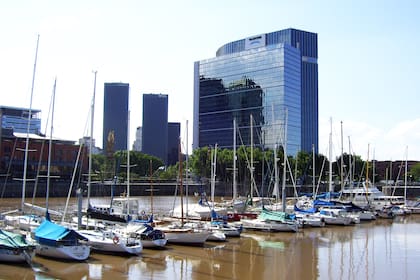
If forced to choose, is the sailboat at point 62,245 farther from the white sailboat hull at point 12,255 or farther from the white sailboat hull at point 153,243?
the white sailboat hull at point 153,243

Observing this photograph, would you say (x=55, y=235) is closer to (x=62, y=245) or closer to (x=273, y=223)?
(x=62, y=245)

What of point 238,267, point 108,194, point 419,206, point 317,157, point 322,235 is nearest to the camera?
point 238,267

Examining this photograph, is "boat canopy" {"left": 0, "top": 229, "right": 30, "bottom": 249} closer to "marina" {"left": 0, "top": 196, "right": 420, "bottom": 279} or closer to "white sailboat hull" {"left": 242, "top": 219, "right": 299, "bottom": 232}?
"marina" {"left": 0, "top": 196, "right": 420, "bottom": 279}

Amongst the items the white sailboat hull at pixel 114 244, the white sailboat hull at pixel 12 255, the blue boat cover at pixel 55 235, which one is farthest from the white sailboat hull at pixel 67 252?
the white sailboat hull at pixel 12 255

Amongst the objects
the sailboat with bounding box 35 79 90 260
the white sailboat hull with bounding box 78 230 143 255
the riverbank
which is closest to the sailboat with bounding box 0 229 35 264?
the sailboat with bounding box 35 79 90 260

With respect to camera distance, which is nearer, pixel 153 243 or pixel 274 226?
pixel 153 243

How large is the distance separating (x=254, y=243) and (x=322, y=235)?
10.9m

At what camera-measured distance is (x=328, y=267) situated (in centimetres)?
3444

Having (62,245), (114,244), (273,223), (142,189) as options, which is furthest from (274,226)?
(142,189)

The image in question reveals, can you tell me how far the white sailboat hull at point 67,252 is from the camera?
33.6 metres

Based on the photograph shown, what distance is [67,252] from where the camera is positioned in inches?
1323

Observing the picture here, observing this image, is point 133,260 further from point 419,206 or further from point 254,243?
point 419,206

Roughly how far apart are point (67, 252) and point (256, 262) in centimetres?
1283

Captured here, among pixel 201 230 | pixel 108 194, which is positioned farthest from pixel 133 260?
pixel 108 194
